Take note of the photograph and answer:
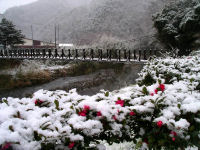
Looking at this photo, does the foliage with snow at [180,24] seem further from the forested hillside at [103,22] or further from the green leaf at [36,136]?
the forested hillside at [103,22]

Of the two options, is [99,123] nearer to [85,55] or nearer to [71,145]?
[71,145]

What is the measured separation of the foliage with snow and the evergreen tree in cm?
1961

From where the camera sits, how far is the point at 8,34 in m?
26.2

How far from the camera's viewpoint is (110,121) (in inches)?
78.5

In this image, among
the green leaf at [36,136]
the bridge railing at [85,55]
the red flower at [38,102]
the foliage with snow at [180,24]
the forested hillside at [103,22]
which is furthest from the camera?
the forested hillside at [103,22]

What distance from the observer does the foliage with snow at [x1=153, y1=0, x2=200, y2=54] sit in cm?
1483

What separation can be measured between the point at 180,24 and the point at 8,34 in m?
22.8

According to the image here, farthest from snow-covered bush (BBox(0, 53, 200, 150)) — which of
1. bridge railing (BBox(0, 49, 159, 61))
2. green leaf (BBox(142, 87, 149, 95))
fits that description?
bridge railing (BBox(0, 49, 159, 61))

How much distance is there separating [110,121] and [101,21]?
6490cm

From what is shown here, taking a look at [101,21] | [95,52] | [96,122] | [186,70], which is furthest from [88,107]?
[101,21]

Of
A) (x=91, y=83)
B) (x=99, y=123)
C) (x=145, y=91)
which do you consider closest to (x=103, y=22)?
(x=91, y=83)

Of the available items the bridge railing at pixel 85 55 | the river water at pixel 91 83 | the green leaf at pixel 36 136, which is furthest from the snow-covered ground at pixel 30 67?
the green leaf at pixel 36 136

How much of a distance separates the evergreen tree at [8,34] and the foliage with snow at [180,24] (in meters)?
19.6

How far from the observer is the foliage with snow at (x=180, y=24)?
1483 centimetres
